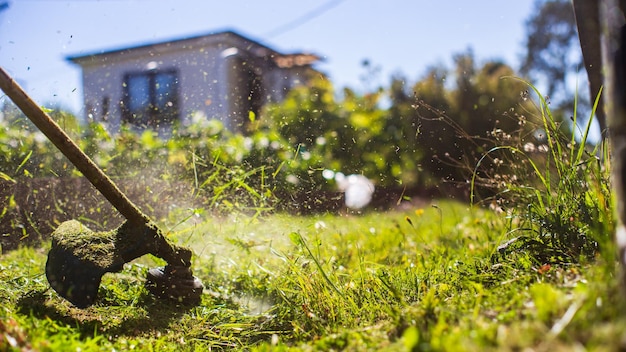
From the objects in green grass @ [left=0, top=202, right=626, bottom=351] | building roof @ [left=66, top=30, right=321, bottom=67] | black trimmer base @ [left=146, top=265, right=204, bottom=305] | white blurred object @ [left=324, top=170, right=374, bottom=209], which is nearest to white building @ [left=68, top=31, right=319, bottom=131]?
building roof @ [left=66, top=30, right=321, bottom=67]

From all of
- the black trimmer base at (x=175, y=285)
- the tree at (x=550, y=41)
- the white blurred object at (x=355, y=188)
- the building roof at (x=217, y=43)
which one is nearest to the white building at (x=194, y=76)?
the building roof at (x=217, y=43)

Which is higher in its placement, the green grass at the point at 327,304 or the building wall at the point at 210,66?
the building wall at the point at 210,66

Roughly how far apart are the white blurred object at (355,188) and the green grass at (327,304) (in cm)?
38

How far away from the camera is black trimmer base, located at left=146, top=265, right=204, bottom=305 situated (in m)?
3.61

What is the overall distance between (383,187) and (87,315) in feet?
10.4

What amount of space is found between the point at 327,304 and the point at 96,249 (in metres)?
1.32

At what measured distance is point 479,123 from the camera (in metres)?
9.77

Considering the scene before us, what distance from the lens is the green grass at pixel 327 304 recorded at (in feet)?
6.20

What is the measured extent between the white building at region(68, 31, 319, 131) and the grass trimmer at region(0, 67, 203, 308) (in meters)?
2.88

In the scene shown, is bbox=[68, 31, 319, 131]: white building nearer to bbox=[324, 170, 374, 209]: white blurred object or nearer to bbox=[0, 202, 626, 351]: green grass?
bbox=[324, 170, 374, 209]: white blurred object

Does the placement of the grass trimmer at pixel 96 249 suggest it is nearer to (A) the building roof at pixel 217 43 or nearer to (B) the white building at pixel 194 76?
(B) the white building at pixel 194 76

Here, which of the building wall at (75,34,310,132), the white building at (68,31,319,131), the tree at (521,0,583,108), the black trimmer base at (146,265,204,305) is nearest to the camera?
the black trimmer base at (146,265,204,305)

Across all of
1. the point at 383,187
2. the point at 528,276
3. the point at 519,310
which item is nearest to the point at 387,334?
the point at 519,310

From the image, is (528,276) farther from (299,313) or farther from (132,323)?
(132,323)
